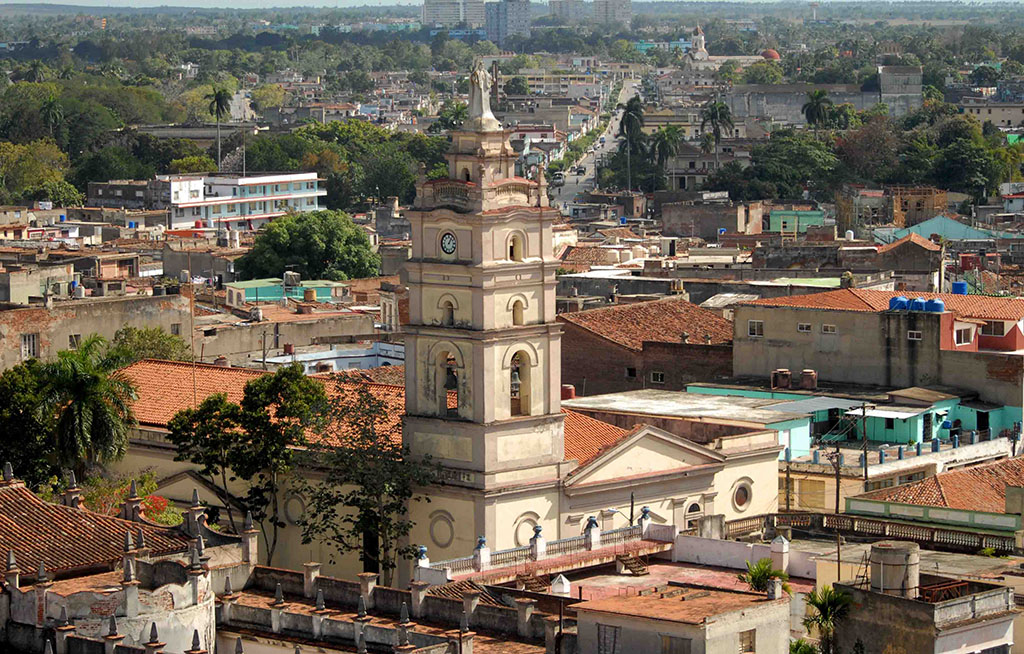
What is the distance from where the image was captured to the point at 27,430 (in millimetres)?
46375

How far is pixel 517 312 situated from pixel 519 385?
1247 millimetres

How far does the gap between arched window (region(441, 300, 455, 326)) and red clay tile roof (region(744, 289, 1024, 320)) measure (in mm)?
17586

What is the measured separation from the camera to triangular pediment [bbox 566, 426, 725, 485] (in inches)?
1737

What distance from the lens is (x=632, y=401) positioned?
174ft

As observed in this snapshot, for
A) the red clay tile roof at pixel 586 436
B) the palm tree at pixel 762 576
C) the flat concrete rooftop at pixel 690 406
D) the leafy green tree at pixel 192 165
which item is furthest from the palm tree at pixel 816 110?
the palm tree at pixel 762 576

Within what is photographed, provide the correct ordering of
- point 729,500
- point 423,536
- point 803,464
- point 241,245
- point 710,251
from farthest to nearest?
1. point 241,245
2. point 710,251
3. point 803,464
4. point 729,500
5. point 423,536

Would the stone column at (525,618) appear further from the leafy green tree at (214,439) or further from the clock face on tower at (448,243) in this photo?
the leafy green tree at (214,439)

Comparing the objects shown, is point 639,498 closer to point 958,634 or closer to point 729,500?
point 729,500

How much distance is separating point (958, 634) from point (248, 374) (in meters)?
20.8

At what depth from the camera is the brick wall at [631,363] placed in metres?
62.0

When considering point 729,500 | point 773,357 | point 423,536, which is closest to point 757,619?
point 423,536

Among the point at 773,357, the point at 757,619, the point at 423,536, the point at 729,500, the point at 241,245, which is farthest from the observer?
the point at 241,245

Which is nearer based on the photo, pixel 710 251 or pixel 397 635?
pixel 397 635

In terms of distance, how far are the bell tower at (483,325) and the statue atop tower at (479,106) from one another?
4 cm
